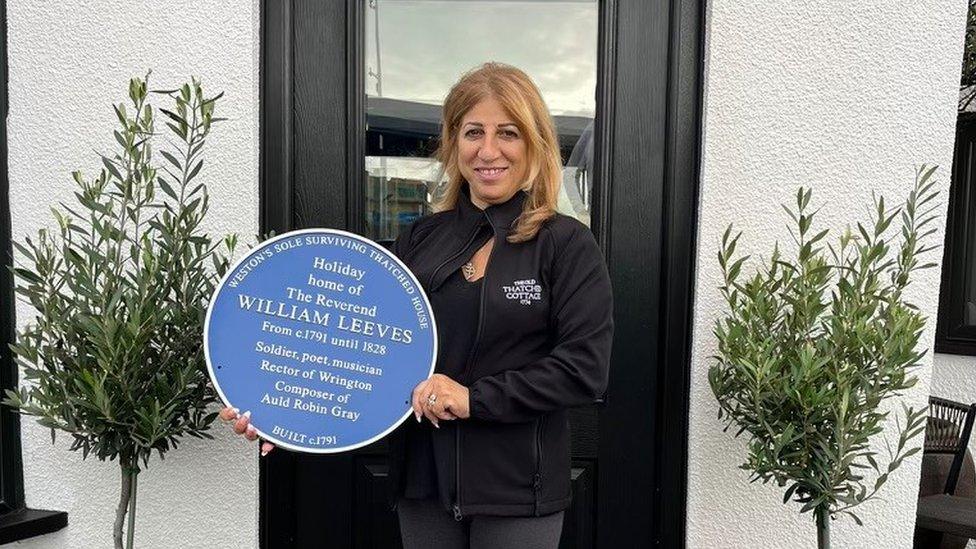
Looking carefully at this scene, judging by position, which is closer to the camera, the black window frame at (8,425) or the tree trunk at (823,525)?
the tree trunk at (823,525)

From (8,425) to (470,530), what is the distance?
1705 mm

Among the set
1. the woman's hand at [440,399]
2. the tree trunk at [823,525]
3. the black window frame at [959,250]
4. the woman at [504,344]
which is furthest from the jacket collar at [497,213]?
the black window frame at [959,250]

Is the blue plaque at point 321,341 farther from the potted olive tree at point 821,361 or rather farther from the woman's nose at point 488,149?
the potted olive tree at point 821,361

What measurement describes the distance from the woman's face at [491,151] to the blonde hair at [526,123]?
16 mm

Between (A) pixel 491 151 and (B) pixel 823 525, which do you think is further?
(B) pixel 823 525

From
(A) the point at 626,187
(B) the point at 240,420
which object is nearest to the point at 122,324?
(B) the point at 240,420

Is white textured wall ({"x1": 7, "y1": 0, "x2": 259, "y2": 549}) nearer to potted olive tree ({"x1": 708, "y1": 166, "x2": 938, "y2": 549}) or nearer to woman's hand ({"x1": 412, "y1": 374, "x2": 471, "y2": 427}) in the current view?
woman's hand ({"x1": 412, "y1": 374, "x2": 471, "y2": 427})

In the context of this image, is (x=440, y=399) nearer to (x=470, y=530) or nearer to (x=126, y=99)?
(x=470, y=530)

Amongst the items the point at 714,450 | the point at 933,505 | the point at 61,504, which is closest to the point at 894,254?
the point at 714,450

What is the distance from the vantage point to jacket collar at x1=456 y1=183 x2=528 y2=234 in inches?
Result: 60.9

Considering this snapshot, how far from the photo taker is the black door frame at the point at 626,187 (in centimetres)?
217

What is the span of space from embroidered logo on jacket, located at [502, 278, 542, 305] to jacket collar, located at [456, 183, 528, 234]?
140 mm

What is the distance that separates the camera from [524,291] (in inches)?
58.2

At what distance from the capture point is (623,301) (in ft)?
7.30
